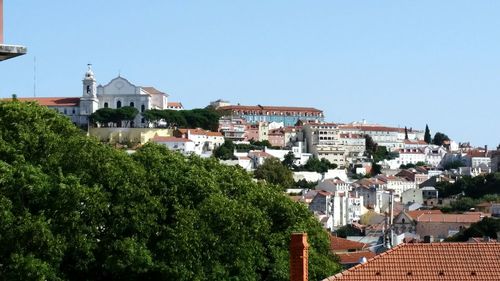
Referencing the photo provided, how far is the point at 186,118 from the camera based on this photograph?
17525 cm

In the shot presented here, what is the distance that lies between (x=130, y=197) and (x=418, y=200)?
414 feet

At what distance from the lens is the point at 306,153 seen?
185125 millimetres

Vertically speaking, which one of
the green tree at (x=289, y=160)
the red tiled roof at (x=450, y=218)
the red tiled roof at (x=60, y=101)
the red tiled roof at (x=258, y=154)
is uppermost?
the red tiled roof at (x=60, y=101)

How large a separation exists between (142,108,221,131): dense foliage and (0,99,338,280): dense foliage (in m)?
138

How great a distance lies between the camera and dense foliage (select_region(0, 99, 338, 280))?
91.9 feet

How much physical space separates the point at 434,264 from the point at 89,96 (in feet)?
518

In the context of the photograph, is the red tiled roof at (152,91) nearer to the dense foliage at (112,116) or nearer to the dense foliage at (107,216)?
the dense foliage at (112,116)

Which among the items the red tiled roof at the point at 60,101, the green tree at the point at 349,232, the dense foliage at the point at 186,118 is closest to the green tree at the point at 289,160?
the dense foliage at the point at 186,118

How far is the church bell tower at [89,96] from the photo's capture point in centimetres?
17362

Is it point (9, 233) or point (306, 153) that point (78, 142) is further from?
point (306, 153)

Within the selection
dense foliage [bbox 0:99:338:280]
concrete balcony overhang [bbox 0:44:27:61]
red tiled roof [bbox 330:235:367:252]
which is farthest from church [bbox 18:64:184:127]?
concrete balcony overhang [bbox 0:44:27:61]

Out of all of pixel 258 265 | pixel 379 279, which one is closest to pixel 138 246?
pixel 258 265

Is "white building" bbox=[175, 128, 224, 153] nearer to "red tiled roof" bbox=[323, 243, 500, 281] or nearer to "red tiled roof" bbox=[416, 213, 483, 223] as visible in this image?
"red tiled roof" bbox=[416, 213, 483, 223]

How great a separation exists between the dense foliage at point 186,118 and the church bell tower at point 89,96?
7.63 m
